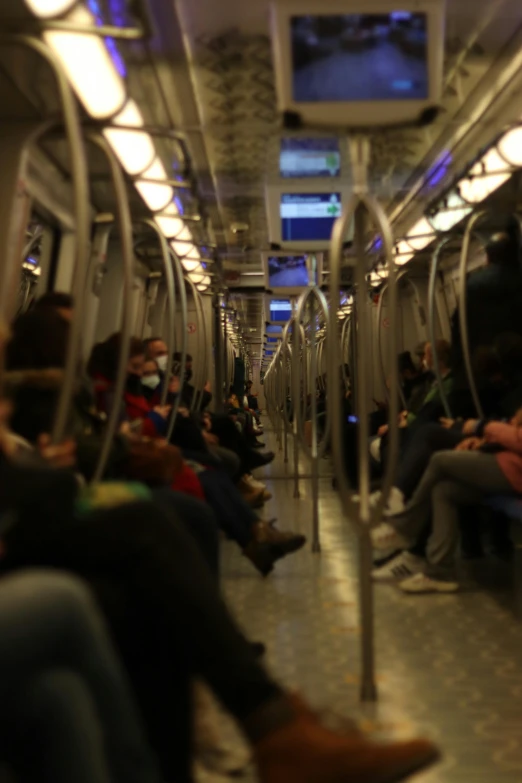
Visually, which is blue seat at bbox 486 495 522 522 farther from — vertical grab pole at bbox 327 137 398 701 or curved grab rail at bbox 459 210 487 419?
vertical grab pole at bbox 327 137 398 701

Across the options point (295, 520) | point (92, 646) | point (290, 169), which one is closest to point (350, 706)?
point (92, 646)

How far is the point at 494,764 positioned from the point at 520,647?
1.08 m

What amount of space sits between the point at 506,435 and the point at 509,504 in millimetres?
334

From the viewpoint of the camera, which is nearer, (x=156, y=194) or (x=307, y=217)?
(x=156, y=194)

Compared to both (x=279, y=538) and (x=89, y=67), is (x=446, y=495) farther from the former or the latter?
(x=89, y=67)

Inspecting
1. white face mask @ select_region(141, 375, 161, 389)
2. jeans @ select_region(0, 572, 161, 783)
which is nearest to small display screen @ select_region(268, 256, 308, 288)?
white face mask @ select_region(141, 375, 161, 389)

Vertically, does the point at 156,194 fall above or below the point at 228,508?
above

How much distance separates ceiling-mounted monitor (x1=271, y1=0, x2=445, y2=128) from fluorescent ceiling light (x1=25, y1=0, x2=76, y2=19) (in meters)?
0.90

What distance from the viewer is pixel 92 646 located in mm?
1437

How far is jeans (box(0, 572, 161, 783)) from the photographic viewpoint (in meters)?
1.28

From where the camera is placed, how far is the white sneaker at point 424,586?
13.4 ft

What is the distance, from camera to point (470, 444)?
4.38 m

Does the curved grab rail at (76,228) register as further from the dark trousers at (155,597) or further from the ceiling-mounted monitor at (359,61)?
the ceiling-mounted monitor at (359,61)

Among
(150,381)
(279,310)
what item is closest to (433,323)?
(150,381)
